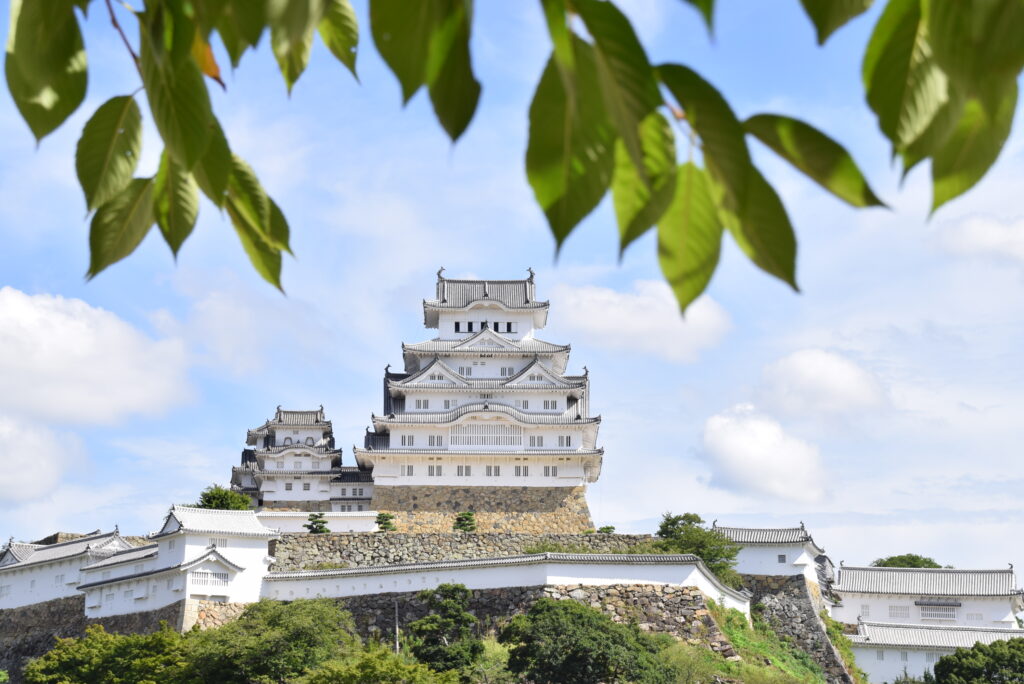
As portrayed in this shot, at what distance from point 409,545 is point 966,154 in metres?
33.2

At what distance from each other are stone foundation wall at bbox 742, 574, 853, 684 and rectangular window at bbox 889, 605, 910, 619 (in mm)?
8699

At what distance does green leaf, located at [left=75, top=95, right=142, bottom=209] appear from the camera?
4.81 ft

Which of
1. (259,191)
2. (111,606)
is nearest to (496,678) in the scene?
(111,606)

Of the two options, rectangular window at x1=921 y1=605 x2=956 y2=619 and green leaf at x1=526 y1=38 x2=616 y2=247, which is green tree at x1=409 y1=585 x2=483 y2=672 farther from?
green leaf at x1=526 y1=38 x2=616 y2=247

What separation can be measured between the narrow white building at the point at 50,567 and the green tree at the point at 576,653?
15492 millimetres

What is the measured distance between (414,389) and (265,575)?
12.0 m

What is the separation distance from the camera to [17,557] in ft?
115

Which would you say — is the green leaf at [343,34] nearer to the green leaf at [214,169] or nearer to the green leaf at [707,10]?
the green leaf at [214,169]

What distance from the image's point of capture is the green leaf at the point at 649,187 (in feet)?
3.87

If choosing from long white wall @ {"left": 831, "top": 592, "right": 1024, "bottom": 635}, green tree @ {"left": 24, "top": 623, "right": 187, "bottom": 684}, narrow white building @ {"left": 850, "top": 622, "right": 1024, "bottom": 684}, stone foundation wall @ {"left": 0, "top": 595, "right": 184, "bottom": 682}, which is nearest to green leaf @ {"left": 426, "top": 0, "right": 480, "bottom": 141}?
green tree @ {"left": 24, "top": 623, "right": 187, "bottom": 684}

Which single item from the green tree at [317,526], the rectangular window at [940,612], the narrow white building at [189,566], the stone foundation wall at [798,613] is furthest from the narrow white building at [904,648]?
the narrow white building at [189,566]

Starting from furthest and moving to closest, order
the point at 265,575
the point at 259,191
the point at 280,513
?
the point at 280,513
the point at 265,575
the point at 259,191

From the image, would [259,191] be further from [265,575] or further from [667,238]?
[265,575]

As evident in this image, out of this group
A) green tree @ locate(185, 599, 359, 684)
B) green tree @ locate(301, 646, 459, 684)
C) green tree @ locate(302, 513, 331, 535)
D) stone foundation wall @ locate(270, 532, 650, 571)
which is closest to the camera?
green tree @ locate(301, 646, 459, 684)
